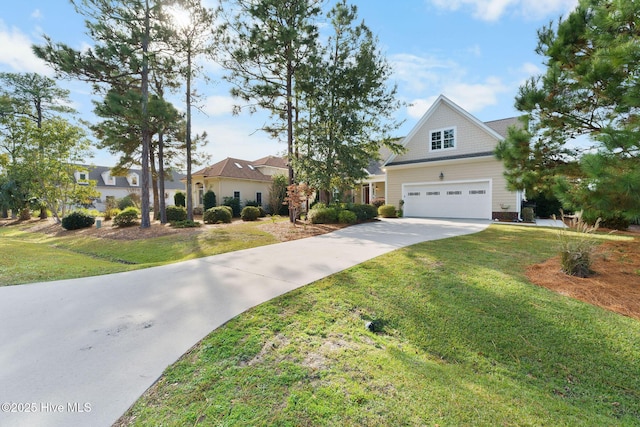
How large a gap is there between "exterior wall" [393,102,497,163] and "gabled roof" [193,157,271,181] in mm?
12868

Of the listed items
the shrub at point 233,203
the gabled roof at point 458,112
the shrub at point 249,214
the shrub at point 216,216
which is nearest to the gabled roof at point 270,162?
the shrub at point 233,203

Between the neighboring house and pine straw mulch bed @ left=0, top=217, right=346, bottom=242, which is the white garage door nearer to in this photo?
pine straw mulch bed @ left=0, top=217, right=346, bottom=242

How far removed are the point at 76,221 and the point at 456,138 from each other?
22437 millimetres

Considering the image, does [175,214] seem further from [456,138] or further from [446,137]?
[456,138]

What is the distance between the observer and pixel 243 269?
5.80 metres

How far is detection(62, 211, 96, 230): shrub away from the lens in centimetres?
1543

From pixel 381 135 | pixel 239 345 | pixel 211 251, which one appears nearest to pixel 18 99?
pixel 211 251

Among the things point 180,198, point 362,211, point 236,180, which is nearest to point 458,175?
point 362,211

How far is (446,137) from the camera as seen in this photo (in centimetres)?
1680

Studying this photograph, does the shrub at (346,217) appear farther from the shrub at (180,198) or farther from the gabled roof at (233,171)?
the shrub at (180,198)

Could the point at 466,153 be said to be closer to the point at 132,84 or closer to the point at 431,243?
the point at 431,243

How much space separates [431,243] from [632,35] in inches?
213

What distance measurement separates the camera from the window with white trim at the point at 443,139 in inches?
651

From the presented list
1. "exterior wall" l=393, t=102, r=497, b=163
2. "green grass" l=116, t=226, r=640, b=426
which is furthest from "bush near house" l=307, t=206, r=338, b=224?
"green grass" l=116, t=226, r=640, b=426
